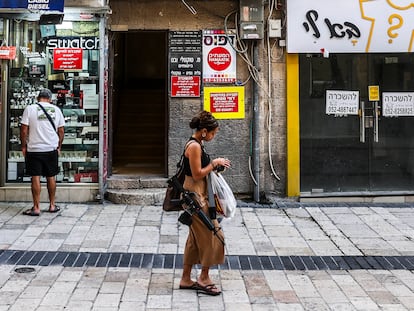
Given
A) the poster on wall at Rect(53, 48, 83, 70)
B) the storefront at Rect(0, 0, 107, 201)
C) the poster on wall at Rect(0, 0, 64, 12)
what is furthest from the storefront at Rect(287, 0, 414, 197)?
the poster on wall at Rect(0, 0, 64, 12)

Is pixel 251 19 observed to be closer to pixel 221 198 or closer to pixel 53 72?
pixel 53 72

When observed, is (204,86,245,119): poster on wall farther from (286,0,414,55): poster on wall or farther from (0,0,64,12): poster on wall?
(0,0,64,12): poster on wall

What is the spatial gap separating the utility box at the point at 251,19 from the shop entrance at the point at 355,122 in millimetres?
938

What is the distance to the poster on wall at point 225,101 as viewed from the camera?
915 centimetres

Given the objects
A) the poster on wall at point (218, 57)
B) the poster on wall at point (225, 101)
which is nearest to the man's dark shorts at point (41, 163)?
the poster on wall at point (225, 101)

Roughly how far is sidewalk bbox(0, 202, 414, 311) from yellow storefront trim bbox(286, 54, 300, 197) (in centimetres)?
53

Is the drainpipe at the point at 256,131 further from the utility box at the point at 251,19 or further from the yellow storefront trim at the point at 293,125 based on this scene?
the yellow storefront trim at the point at 293,125

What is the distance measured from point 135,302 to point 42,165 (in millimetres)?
3678

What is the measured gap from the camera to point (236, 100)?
9.18m

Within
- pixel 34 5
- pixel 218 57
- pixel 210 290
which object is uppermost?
pixel 34 5

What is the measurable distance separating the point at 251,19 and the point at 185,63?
1.31 meters

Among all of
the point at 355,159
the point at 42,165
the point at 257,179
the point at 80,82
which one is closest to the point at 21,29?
the point at 80,82

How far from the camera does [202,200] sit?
5.06 m

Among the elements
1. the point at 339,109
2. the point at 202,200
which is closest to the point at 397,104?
the point at 339,109
